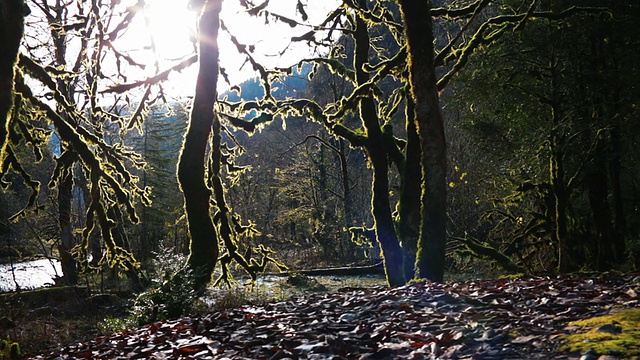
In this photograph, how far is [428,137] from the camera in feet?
24.4

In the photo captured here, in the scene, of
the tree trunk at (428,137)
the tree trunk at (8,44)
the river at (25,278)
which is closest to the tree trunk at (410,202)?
the tree trunk at (428,137)

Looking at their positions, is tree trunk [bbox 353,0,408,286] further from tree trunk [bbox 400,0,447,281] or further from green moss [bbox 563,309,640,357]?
green moss [bbox 563,309,640,357]

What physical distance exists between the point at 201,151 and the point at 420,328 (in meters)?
6.14

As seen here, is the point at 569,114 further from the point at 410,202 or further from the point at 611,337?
the point at 611,337

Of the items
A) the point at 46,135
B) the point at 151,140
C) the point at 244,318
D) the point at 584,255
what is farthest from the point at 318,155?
the point at 244,318

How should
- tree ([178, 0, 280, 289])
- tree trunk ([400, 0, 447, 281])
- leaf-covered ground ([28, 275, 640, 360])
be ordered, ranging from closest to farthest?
1. leaf-covered ground ([28, 275, 640, 360])
2. tree trunk ([400, 0, 447, 281])
3. tree ([178, 0, 280, 289])

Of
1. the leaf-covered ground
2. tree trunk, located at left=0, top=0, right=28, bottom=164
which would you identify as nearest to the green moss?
the leaf-covered ground

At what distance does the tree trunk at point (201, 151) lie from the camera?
871 cm

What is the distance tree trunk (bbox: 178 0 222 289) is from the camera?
8711 mm

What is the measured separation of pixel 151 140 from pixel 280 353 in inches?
1317

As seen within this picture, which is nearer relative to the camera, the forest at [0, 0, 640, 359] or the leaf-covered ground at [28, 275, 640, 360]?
the leaf-covered ground at [28, 275, 640, 360]

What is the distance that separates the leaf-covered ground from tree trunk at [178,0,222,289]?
268cm

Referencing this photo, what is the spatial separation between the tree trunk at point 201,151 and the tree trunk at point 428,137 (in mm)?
3614

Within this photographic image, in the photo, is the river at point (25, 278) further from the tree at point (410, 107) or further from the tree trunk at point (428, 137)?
the tree trunk at point (428, 137)
